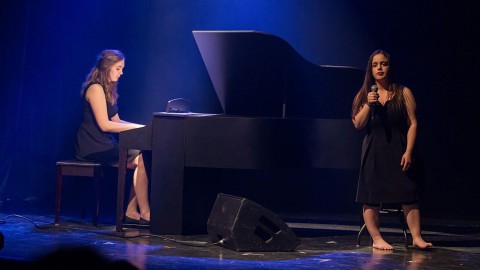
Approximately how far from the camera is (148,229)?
6.17 m

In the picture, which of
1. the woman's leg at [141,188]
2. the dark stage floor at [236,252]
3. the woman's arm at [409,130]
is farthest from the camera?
the woman's leg at [141,188]

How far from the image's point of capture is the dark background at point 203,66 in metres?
6.80

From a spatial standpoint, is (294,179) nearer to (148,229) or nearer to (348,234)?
(348,234)

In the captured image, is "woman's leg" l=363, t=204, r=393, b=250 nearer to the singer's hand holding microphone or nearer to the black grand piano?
the black grand piano

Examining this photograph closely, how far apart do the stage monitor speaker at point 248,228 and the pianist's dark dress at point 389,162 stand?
652mm

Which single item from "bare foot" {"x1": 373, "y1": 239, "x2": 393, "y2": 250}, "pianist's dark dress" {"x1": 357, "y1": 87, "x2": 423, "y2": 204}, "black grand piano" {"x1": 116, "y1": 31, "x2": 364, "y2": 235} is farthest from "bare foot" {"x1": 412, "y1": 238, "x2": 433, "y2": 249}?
"black grand piano" {"x1": 116, "y1": 31, "x2": 364, "y2": 235}

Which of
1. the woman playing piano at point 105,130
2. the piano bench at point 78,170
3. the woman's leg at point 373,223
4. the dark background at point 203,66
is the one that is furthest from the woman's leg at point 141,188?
the woman's leg at point 373,223

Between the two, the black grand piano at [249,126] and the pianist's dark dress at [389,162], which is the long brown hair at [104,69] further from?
the pianist's dark dress at [389,162]

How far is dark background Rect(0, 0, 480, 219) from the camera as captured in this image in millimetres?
6797

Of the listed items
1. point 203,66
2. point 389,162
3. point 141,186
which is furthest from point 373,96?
point 203,66

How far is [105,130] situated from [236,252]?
1679 mm

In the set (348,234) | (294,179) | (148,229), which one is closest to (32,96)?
(148,229)

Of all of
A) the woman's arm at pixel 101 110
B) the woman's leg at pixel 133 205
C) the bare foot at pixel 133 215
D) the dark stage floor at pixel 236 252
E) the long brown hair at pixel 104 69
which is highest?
the long brown hair at pixel 104 69

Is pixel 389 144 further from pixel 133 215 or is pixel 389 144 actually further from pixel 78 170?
pixel 78 170
